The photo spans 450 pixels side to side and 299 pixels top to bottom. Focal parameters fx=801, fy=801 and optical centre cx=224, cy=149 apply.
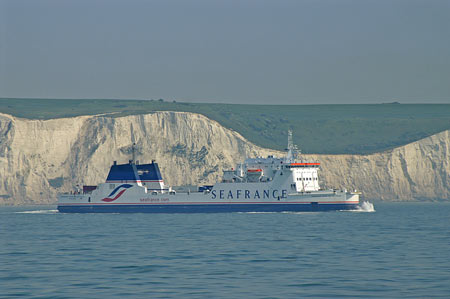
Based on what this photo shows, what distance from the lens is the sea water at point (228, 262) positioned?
1067 inches

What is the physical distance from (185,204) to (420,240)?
39.6m

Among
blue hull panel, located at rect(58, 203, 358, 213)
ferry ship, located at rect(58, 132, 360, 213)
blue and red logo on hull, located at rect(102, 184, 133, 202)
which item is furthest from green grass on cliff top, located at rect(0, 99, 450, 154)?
blue and red logo on hull, located at rect(102, 184, 133, 202)

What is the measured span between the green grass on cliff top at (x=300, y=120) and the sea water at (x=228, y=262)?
304ft

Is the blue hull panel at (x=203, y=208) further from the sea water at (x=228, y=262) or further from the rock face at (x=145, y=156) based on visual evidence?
the rock face at (x=145, y=156)

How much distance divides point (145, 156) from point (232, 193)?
186ft

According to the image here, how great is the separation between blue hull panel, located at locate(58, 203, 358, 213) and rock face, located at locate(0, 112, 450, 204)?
4508cm

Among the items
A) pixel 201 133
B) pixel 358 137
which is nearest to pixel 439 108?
pixel 358 137

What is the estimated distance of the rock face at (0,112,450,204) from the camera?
132 m

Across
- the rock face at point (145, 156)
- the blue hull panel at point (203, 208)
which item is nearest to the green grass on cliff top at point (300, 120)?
the rock face at point (145, 156)

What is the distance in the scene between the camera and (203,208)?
266 feet

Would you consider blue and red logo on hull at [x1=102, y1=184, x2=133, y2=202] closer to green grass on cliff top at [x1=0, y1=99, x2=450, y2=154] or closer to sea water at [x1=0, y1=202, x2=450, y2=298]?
sea water at [x1=0, y1=202, x2=450, y2=298]

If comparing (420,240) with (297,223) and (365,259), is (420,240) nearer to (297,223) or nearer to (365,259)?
(365,259)

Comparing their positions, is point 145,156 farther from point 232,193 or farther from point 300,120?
point 232,193

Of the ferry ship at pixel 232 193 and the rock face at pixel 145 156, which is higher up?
the rock face at pixel 145 156
